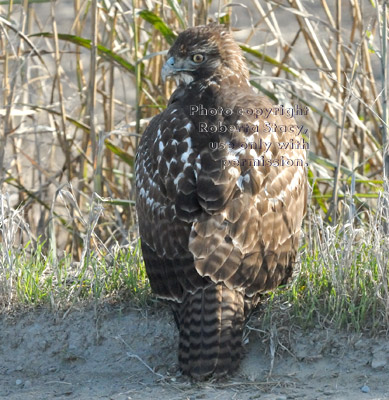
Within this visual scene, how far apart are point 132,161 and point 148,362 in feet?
6.73

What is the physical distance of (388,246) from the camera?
4254 mm

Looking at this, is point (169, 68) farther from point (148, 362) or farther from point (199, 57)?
point (148, 362)

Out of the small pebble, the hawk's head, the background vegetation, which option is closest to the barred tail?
the background vegetation

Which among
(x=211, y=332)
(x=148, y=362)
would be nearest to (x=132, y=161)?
(x=148, y=362)

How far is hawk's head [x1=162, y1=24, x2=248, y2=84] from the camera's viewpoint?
469 cm

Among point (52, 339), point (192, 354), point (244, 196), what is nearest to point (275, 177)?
point (244, 196)

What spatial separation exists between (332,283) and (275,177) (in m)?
0.59

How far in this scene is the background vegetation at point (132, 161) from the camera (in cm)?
430

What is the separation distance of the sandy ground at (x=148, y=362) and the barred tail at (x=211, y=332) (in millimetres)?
83

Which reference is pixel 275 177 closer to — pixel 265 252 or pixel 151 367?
pixel 265 252

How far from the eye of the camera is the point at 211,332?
12.7 feet

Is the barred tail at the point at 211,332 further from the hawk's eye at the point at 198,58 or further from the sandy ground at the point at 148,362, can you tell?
the hawk's eye at the point at 198,58

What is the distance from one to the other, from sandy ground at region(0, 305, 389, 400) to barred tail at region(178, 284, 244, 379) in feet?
0.27

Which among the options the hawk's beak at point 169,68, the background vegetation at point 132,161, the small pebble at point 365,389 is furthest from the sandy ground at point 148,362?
the hawk's beak at point 169,68
